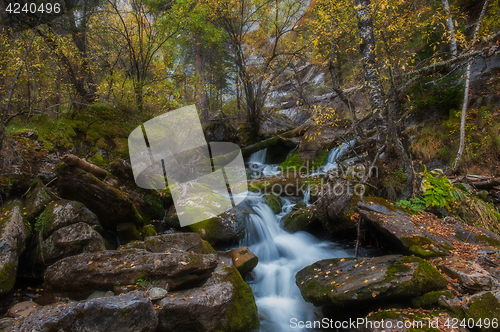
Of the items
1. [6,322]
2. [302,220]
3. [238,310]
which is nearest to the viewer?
[6,322]

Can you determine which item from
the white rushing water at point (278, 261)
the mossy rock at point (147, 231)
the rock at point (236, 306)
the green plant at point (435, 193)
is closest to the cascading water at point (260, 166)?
the white rushing water at point (278, 261)

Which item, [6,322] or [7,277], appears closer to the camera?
[6,322]

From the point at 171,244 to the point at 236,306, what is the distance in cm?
181

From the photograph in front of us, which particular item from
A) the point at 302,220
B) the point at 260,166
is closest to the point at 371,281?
the point at 302,220

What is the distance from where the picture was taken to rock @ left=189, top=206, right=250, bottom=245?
626 centimetres

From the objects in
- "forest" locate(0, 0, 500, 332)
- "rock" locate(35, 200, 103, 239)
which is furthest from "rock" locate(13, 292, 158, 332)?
"rock" locate(35, 200, 103, 239)

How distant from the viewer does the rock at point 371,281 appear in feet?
10.7

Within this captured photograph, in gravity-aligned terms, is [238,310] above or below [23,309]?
below

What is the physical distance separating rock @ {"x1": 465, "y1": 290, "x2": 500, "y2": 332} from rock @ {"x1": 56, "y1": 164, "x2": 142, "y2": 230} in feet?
20.2

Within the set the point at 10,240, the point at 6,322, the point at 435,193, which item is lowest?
the point at 6,322

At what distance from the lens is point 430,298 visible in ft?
10.3

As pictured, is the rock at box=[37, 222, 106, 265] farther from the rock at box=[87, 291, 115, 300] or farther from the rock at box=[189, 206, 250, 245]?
the rock at box=[189, 206, 250, 245]

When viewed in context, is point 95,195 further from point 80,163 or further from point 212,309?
point 212,309

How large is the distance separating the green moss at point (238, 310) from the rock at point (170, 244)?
0.97 meters
